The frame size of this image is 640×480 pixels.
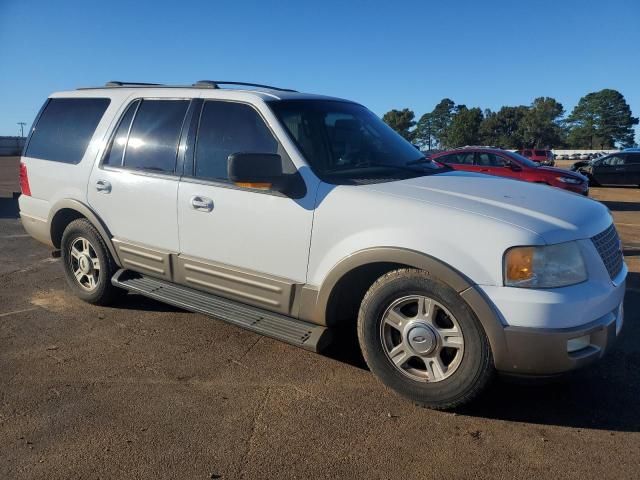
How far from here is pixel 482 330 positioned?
2955mm

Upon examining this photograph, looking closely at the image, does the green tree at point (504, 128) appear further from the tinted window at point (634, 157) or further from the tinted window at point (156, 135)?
the tinted window at point (156, 135)

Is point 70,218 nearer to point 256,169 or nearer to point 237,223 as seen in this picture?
point 237,223

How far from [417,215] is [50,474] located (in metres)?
Answer: 2.27

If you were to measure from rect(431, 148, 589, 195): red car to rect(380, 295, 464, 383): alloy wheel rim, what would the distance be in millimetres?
9534

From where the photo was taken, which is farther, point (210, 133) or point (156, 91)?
point (156, 91)

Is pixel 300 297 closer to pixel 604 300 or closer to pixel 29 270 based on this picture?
pixel 604 300

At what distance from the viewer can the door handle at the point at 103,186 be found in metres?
4.62

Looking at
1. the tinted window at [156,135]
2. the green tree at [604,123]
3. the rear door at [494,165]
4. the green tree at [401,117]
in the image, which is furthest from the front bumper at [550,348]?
the green tree at [604,123]

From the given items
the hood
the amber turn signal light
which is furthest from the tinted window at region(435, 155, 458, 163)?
the amber turn signal light

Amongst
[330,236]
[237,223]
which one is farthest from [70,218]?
[330,236]

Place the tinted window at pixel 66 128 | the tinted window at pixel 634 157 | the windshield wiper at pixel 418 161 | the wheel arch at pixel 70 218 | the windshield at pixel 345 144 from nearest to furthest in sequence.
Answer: the windshield at pixel 345 144 → the windshield wiper at pixel 418 161 → the wheel arch at pixel 70 218 → the tinted window at pixel 66 128 → the tinted window at pixel 634 157

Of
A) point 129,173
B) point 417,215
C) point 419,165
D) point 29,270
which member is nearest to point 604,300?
point 417,215

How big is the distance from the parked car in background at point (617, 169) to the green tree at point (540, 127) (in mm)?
74439

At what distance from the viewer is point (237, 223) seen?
379 centimetres
